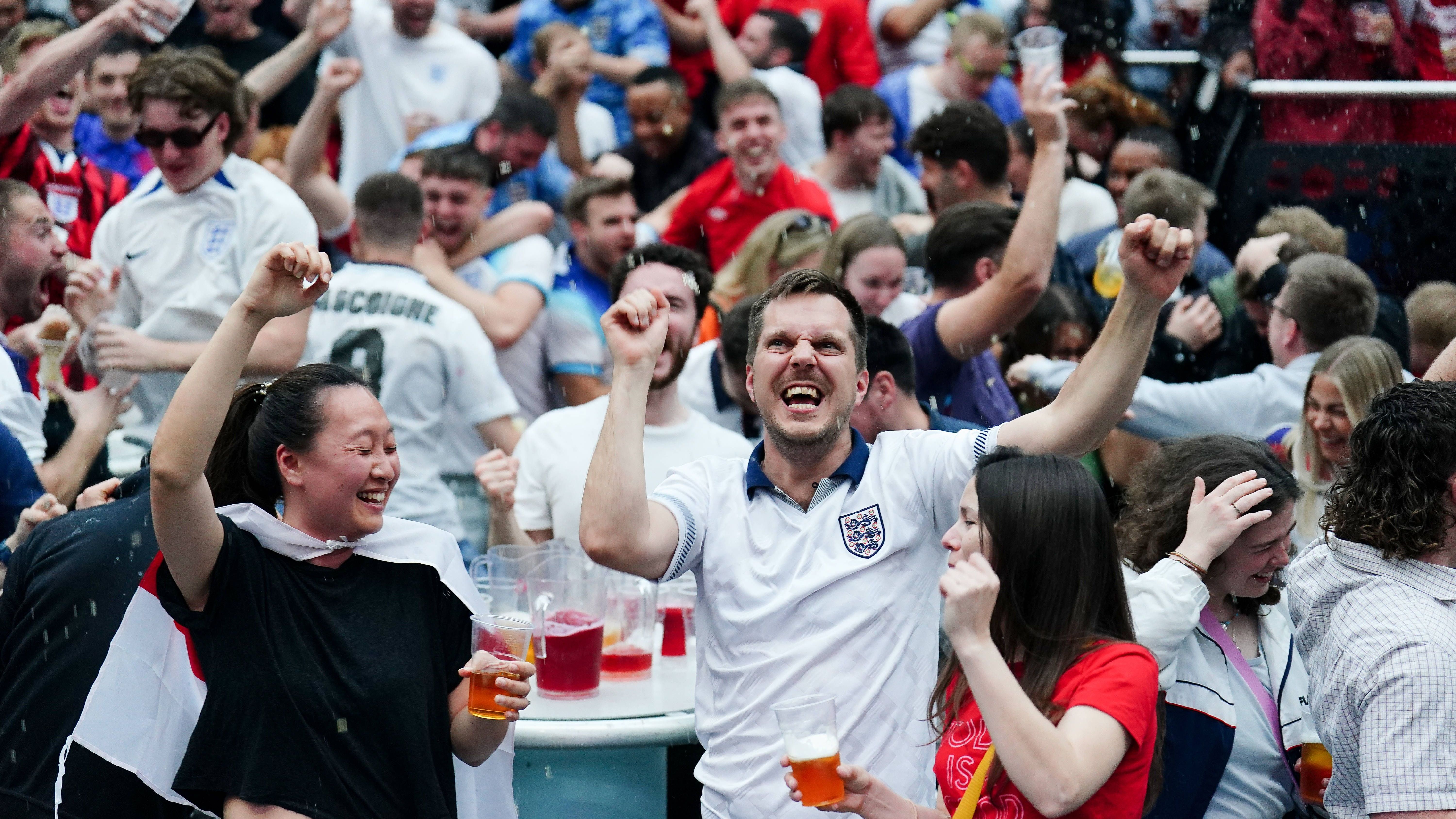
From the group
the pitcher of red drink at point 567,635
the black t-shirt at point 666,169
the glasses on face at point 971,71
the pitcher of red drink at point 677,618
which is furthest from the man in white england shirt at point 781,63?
the pitcher of red drink at point 567,635

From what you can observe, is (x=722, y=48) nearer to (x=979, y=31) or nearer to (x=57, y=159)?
(x=979, y=31)

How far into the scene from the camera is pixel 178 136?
5.52 m

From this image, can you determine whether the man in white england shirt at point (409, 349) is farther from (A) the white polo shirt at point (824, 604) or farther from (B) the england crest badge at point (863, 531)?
(B) the england crest badge at point (863, 531)

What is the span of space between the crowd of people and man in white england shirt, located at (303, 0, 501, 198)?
0.03 meters

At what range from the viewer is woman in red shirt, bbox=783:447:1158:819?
2.27 meters

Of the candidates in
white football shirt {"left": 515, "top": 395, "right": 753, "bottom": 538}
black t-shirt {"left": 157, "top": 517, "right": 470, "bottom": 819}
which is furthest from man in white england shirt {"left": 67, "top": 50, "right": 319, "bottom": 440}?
black t-shirt {"left": 157, "top": 517, "right": 470, "bottom": 819}

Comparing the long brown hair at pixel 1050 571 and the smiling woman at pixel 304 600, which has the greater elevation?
the long brown hair at pixel 1050 571

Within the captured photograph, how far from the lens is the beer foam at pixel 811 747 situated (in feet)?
8.18

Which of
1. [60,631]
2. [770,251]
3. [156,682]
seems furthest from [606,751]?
[770,251]

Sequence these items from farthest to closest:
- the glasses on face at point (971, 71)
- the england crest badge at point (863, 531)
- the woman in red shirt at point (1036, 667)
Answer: the glasses on face at point (971, 71)
the england crest badge at point (863, 531)
the woman in red shirt at point (1036, 667)

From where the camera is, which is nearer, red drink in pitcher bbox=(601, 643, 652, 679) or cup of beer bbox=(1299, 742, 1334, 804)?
cup of beer bbox=(1299, 742, 1334, 804)

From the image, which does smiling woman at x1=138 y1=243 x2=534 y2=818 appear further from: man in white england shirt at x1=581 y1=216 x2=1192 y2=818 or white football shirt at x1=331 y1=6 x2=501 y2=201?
white football shirt at x1=331 y1=6 x2=501 y2=201

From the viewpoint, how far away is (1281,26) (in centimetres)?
771

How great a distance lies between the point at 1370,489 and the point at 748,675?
1307 millimetres
